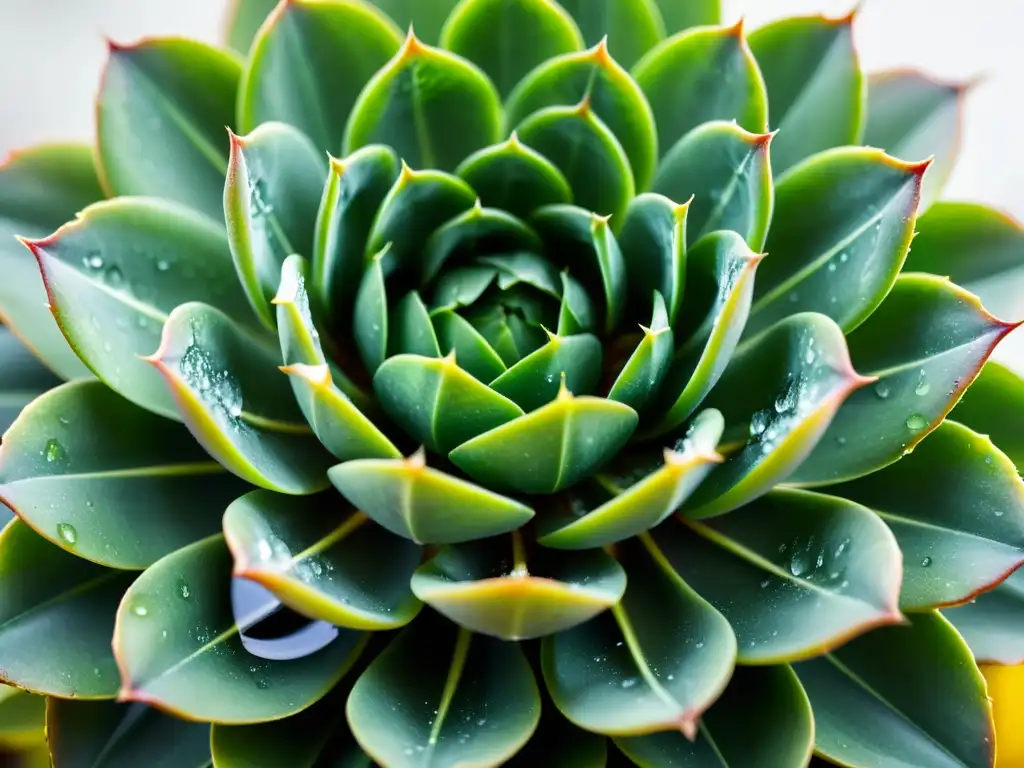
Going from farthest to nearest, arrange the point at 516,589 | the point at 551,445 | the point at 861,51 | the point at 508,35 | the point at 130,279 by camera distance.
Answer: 1. the point at 861,51
2. the point at 508,35
3. the point at 130,279
4. the point at 551,445
5. the point at 516,589

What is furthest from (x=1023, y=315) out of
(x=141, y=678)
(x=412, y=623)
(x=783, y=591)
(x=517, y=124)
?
(x=141, y=678)

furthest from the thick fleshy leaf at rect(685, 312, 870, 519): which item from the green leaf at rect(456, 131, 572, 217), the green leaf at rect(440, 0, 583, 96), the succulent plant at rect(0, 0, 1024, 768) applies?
the green leaf at rect(440, 0, 583, 96)

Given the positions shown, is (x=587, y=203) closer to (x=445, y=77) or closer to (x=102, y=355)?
(x=445, y=77)

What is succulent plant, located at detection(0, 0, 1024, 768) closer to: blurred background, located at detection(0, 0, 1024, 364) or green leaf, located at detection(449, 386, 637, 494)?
green leaf, located at detection(449, 386, 637, 494)

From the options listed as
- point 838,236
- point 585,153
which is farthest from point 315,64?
point 838,236

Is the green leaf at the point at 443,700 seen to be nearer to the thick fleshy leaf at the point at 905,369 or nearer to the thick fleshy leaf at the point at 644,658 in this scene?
the thick fleshy leaf at the point at 644,658

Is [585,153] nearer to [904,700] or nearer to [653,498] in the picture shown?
[653,498]
